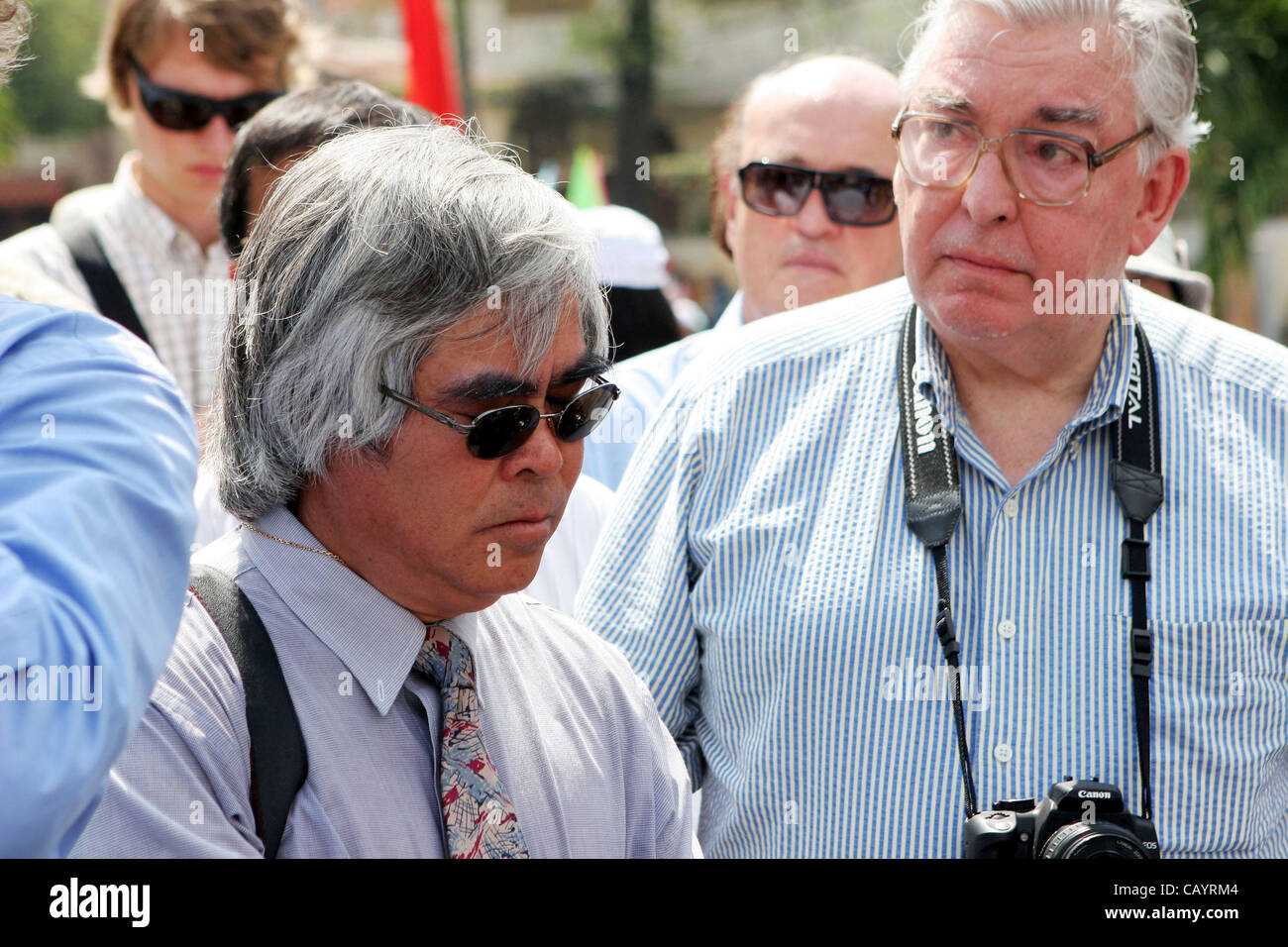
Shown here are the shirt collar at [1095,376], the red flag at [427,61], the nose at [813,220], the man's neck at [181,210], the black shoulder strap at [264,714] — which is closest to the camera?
the black shoulder strap at [264,714]

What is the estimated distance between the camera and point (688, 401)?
2.68 meters

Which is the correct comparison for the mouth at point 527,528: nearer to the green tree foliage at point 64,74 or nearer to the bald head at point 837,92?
the bald head at point 837,92

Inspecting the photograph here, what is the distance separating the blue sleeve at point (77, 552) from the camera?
111cm

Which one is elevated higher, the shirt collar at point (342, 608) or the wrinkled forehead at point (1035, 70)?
the wrinkled forehead at point (1035, 70)

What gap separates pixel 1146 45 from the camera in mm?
2670

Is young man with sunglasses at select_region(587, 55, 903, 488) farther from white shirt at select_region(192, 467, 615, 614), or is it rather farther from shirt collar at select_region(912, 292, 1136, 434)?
shirt collar at select_region(912, 292, 1136, 434)

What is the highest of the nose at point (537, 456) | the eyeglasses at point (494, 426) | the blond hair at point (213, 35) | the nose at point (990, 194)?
the blond hair at point (213, 35)

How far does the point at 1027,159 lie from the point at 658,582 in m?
1.02

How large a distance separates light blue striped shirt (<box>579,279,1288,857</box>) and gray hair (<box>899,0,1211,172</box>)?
0.41 meters

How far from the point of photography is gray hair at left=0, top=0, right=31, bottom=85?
1.54 metres

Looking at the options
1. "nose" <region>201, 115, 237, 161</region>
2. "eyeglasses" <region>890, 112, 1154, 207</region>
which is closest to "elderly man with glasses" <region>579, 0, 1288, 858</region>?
"eyeglasses" <region>890, 112, 1154, 207</region>

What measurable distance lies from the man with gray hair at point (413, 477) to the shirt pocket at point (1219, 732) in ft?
2.97

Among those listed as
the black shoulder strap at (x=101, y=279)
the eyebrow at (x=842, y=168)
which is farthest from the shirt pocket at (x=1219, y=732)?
the black shoulder strap at (x=101, y=279)
